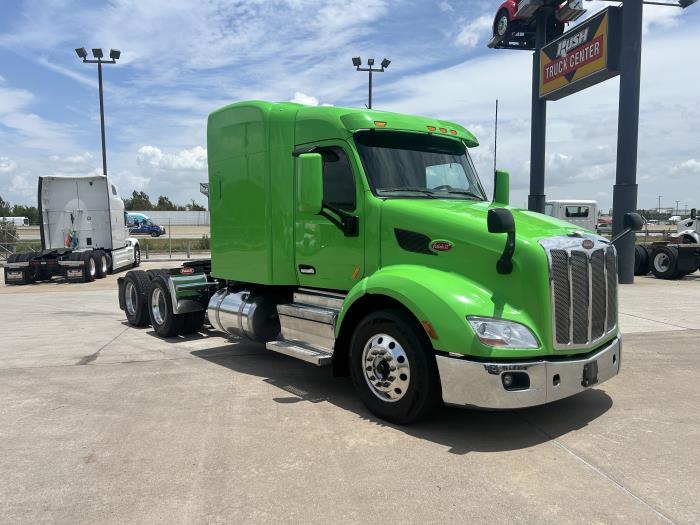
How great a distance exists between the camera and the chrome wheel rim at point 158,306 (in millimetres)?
8363

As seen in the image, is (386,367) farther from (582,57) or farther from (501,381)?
(582,57)

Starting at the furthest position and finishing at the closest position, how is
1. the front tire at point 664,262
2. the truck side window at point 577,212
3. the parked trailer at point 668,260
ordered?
the truck side window at point 577,212
the front tire at point 664,262
the parked trailer at point 668,260

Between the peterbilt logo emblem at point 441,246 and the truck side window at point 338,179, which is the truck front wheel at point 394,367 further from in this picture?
the truck side window at point 338,179

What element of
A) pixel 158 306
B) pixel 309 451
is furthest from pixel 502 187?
pixel 158 306

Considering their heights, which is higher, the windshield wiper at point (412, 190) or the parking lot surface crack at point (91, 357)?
the windshield wiper at point (412, 190)

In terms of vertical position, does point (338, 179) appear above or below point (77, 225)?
above

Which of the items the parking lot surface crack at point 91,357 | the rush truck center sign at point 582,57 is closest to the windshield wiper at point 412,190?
the parking lot surface crack at point 91,357

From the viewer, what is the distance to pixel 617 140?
15.1 meters

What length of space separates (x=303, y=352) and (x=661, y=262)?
15.6 m

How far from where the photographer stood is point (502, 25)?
20.2 metres

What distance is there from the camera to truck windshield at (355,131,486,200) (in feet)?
16.5

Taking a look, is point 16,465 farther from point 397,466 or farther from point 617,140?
point 617,140

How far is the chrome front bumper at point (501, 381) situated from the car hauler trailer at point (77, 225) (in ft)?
51.2

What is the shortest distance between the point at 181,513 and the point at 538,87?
18265mm
